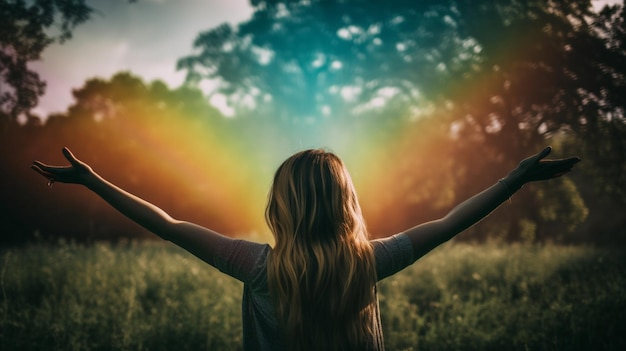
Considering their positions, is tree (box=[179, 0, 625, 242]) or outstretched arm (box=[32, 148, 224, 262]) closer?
outstretched arm (box=[32, 148, 224, 262])

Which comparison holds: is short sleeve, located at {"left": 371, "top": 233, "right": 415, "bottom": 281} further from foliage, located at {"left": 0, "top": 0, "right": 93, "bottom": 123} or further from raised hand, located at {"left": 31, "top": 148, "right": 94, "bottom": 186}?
foliage, located at {"left": 0, "top": 0, "right": 93, "bottom": 123}

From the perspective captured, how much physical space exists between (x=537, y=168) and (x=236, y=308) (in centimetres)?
419

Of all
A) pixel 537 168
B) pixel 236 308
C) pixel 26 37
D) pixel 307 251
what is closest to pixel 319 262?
pixel 307 251

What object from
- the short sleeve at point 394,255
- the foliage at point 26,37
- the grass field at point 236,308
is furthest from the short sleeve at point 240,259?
the foliage at point 26,37

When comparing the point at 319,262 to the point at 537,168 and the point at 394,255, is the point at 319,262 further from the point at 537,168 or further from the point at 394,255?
the point at 537,168

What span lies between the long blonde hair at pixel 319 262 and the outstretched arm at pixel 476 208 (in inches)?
10.9

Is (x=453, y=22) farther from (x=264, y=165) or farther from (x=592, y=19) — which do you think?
(x=264, y=165)

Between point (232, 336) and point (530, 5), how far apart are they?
643 centimetres

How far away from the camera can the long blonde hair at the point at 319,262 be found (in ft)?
5.24

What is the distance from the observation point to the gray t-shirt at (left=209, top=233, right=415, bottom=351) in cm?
163


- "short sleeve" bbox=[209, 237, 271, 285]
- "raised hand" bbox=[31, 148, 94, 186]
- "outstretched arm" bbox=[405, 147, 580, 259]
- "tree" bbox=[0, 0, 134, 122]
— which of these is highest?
"tree" bbox=[0, 0, 134, 122]

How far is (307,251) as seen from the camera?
164cm

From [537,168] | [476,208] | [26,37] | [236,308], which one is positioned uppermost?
[26,37]

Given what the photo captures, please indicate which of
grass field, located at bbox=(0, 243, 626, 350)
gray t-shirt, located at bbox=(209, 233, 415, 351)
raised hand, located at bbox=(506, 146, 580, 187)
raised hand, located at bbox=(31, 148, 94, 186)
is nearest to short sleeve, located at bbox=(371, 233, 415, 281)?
gray t-shirt, located at bbox=(209, 233, 415, 351)
